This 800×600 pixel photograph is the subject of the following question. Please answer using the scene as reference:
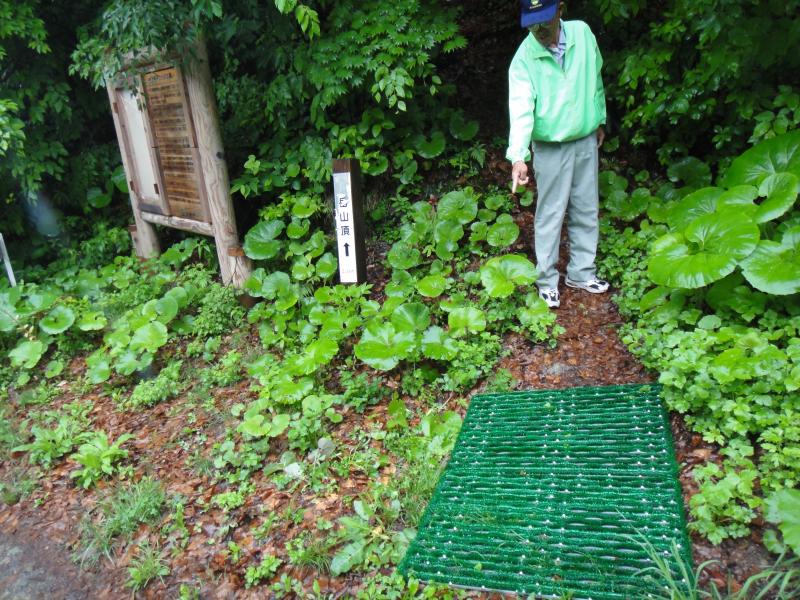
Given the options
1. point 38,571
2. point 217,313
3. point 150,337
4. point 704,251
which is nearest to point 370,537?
point 38,571

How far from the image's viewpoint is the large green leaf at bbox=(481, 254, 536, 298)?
3488mm

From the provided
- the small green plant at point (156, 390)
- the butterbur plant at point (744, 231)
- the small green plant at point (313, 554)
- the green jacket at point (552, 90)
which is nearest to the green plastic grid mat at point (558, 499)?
the small green plant at point (313, 554)

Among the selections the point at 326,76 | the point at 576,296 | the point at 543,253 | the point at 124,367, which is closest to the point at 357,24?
→ the point at 326,76

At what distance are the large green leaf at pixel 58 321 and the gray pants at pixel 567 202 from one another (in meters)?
3.89

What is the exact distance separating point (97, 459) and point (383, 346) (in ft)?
6.10

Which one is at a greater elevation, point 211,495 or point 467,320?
point 467,320

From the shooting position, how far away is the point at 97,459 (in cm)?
321

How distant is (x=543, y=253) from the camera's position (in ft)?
11.7

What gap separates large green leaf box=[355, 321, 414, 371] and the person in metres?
1.15

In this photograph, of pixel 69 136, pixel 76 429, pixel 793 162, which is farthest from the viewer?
pixel 69 136

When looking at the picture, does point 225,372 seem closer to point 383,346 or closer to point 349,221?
point 383,346

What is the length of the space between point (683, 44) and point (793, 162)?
1358mm

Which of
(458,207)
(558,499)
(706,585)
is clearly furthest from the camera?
(458,207)

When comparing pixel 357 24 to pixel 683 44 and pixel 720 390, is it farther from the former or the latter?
pixel 720 390
